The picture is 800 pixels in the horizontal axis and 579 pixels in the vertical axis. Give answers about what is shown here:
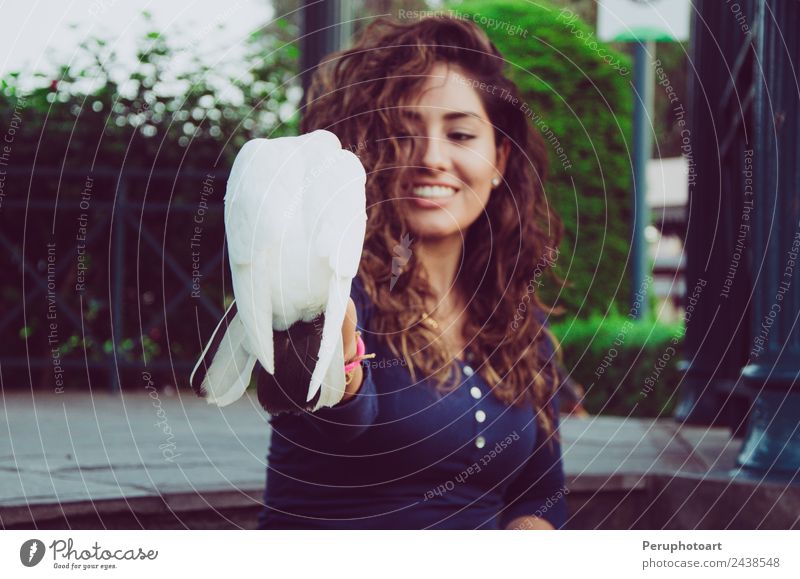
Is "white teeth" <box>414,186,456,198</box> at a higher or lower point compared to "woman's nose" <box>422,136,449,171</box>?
lower

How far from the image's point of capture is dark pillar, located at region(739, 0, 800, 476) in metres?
1.98

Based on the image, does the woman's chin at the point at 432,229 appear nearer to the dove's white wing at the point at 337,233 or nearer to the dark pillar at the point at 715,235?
the dove's white wing at the point at 337,233

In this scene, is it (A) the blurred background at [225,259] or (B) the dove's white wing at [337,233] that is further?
(A) the blurred background at [225,259]

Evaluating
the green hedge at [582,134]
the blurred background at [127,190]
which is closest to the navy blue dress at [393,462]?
the blurred background at [127,190]

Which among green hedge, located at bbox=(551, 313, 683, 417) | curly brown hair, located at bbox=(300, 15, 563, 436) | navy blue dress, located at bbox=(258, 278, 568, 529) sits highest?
curly brown hair, located at bbox=(300, 15, 563, 436)

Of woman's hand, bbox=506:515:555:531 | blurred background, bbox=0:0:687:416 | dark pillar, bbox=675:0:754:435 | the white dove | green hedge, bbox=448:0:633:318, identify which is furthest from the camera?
green hedge, bbox=448:0:633:318

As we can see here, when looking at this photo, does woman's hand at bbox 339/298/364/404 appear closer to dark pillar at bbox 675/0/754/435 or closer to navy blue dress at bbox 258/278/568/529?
navy blue dress at bbox 258/278/568/529

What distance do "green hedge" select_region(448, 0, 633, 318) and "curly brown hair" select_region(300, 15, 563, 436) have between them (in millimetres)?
3756

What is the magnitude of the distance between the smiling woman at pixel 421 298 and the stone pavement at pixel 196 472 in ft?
1.19

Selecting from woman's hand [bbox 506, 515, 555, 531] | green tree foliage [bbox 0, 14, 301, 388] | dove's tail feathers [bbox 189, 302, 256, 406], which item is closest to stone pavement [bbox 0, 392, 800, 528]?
woman's hand [bbox 506, 515, 555, 531]

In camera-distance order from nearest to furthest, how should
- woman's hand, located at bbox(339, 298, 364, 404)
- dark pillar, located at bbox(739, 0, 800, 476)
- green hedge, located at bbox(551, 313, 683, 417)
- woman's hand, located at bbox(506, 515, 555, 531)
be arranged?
woman's hand, located at bbox(339, 298, 364, 404) < woman's hand, located at bbox(506, 515, 555, 531) < dark pillar, located at bbox(739, 0, 800, 476) < green hedge, located at bbox(551, 313, 683, 417)

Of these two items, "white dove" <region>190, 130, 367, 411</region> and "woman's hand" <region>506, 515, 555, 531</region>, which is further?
"woman's hand" <region>506, 515, 555, 531</region>

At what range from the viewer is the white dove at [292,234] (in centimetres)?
89
